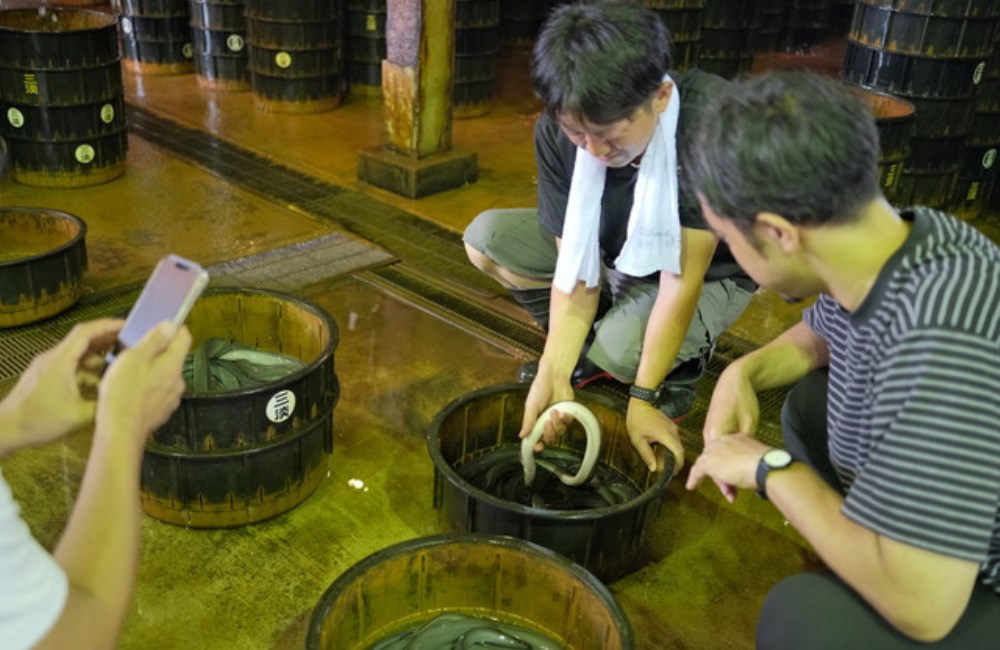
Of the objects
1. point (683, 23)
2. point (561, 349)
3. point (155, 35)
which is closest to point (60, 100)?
point (155, 35)

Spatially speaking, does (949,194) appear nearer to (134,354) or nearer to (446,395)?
(446,395)

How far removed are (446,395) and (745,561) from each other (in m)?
1.06

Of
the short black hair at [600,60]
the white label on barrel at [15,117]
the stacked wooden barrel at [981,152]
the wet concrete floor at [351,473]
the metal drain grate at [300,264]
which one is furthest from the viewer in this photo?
the stacked wooden barrel at [981,152]

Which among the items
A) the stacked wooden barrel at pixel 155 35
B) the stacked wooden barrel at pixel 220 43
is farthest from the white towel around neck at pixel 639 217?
the stacked wooden barrel at pixel 155 35

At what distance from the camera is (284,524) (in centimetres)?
233

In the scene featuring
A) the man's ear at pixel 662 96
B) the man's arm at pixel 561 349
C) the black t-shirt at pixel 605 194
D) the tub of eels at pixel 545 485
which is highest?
the man's ear at pixel 662 96

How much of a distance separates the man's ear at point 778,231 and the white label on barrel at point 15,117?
418cm

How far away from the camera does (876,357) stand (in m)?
1.34

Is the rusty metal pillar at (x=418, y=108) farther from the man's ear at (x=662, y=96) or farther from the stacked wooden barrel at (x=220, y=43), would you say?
the man's ear at (x=662, y=96)

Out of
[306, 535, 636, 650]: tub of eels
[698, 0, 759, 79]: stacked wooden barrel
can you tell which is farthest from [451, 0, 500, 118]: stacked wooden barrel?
[306, 535, 636, 650]: tub of eels

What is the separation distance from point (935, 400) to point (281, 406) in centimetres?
147

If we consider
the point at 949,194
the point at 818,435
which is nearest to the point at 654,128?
the point at 818,435

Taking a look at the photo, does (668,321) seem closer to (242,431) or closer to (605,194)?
(605,194)

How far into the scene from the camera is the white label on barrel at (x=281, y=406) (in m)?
2.17
